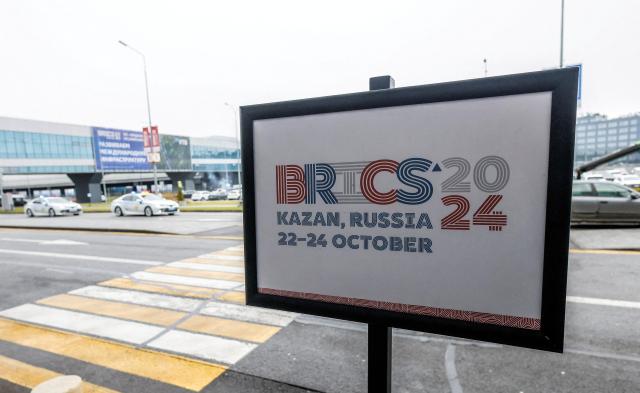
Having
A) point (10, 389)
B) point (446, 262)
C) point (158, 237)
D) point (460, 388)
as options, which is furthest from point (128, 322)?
point (158, 237)

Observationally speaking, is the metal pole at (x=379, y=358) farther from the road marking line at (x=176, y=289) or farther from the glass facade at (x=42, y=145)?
the glass facade at (x=42, y=145)

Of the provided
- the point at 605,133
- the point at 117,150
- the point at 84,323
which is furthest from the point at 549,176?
the point at 605,133

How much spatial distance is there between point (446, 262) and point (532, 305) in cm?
37

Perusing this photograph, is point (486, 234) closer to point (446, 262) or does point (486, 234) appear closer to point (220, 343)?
point (446, 262)

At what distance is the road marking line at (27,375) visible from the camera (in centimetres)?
342

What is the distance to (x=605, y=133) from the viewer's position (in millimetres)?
173375

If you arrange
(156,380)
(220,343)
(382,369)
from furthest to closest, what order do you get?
(220,343), (156,380), (382,369)

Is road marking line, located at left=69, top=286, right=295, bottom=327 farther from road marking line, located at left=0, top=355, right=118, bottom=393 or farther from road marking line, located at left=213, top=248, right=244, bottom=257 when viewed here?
road marking line, located at left=213, top=248, right=244, bottom=257

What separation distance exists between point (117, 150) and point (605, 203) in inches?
1846

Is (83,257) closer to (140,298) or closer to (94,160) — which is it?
(140,298)

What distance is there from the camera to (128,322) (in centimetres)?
512

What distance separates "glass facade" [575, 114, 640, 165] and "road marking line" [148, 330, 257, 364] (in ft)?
621

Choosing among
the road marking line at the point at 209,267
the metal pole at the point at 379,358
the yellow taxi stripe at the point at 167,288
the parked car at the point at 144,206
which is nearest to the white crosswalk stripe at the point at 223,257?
the road marking line at the point at 209,267

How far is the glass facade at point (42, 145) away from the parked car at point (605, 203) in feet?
207
